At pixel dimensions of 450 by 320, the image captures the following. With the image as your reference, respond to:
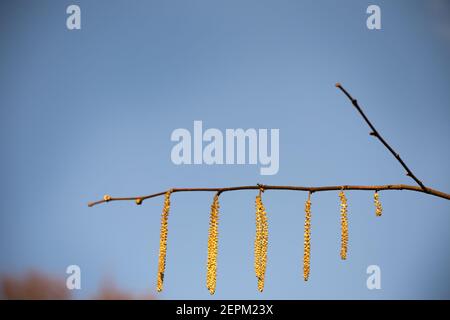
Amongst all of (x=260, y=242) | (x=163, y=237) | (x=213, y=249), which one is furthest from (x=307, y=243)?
(x=163, y=237)

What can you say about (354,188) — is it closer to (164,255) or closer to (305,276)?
(305,276)

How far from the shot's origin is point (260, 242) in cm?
203

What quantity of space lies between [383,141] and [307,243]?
18.1 inches

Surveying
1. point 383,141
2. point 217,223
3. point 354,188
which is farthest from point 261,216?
point 383,141

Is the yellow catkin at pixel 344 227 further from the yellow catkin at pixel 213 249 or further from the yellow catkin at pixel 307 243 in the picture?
the yellow catkin at pixel 213 249

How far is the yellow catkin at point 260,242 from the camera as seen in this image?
1.96m

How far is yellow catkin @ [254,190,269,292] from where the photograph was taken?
6.44 ft

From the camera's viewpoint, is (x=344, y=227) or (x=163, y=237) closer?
(x=163, y=237)

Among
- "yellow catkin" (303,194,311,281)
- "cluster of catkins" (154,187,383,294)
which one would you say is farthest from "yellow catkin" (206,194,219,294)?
"yellow catkin" (303,194,311,281)

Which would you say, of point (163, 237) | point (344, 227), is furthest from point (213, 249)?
point (344, 227)

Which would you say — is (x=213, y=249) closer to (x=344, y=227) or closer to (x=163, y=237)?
(x=163, y=237)

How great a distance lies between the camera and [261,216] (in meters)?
1.97

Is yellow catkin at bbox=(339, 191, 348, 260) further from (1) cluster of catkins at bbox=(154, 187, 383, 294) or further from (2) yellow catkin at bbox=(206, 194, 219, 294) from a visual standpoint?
(2) yellow catkin at bbox=(206, 194, 219, 294)

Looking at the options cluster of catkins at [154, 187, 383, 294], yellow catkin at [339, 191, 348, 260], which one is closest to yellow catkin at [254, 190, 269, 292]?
cluster of catkins at [154, 187, 383, 294]
